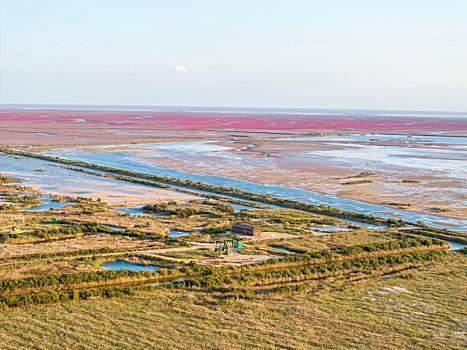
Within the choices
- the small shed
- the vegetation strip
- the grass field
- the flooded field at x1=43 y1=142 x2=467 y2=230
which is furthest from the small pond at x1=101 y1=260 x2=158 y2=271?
the flooded field at x1=43 y1=142 x2=467 y2=230

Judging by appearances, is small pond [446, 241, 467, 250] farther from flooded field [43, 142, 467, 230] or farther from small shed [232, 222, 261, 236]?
small shed [232, 222, 261, 236]

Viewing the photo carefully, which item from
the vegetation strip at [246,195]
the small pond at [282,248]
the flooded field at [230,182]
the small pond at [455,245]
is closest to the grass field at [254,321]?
the small pond at [282,248]

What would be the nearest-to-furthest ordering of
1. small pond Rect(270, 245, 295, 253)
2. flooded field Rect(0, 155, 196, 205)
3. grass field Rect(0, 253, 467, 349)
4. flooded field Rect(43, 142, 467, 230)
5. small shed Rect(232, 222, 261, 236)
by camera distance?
grass field Rect(0, 253, 467, 349) → small pond Rect(270, 245, 295, 253) → small shed Rect(232, 222, 261, 236) → flooded field Rect(43, 142, 467, 230) → flooded field Rect(0, 155, 196, 205)

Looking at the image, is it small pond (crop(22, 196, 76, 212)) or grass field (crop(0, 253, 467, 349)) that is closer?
grass field (crop(0, 253, 467, 349))

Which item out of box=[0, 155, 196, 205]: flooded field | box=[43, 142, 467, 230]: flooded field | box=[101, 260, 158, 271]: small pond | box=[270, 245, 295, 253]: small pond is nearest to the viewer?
box=[101, 260, 158, 271]: small pond

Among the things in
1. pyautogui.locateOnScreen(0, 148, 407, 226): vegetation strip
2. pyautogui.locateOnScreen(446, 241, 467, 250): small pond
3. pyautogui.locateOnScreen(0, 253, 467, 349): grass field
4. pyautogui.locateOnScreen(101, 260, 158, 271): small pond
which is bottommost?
pyautogui.locateOnScreen(446, 241, 467, 250): small pond

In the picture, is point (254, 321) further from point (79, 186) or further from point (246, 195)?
point (79, 186)
